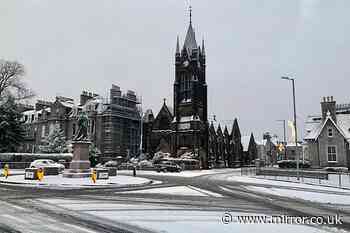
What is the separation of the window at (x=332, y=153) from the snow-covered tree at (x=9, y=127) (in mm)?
49089

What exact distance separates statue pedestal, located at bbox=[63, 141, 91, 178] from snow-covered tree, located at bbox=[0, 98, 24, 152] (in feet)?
82.3

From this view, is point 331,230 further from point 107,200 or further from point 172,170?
point 172,170

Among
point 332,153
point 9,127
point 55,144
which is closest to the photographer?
point 332,153

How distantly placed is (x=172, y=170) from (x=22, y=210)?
127 feet

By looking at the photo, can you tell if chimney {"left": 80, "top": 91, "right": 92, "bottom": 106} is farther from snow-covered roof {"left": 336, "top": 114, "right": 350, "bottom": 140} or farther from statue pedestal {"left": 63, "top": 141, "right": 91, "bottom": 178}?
snow-covered roof {"left": 336, "top": 114, "right": 350, "bottom": 140}

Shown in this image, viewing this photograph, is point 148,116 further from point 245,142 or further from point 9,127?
point 245,142

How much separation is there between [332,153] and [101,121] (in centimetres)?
4560

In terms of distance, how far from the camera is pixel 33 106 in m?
94.6

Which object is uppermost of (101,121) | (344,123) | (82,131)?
(101,121)

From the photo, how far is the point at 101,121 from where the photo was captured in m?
69.2

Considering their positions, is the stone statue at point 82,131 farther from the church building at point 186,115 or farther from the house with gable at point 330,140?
the church building at point 186,115

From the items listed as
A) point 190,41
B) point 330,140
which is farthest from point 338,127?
point 190,41

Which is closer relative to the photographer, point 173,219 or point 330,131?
point 173,219

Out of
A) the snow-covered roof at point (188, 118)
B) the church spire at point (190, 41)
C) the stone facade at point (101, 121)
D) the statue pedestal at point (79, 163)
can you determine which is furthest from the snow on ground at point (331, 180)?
the church spire at point (190, 41)
